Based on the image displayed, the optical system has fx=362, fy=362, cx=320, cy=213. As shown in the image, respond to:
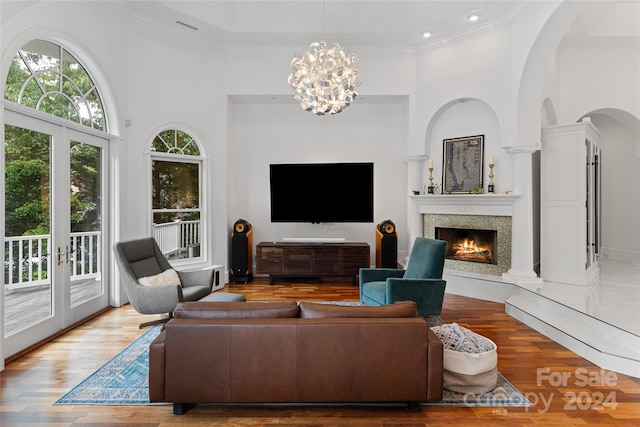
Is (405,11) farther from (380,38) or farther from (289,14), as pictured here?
(289,14)

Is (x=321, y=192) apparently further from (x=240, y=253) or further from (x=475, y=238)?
(x=475, y=238)

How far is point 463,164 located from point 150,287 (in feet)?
15.8

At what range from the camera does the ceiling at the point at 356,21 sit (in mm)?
5352

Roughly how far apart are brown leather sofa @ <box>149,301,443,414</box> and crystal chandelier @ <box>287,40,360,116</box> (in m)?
2.28

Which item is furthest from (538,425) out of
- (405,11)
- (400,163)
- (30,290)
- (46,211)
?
(405,11)

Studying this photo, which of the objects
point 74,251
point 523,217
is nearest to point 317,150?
point 523,217

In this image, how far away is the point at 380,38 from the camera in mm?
5930

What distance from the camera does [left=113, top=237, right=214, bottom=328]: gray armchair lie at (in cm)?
379

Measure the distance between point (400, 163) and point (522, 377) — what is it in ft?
15.2

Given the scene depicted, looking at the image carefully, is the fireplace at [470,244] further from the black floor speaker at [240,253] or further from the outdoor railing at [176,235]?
the outdoor railing at [176,235]

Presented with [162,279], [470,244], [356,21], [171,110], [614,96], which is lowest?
[162,279]

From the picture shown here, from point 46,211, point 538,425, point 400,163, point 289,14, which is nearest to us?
point 538,425

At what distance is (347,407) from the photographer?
251 centimetres

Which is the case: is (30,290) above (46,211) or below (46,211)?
Answer: below
